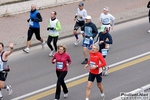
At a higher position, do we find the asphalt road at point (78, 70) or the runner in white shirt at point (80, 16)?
the runner in white shirt at point (80, 16)

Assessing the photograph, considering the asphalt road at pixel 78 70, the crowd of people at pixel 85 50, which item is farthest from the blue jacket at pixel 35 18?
the asphalt road at pixel 78 70

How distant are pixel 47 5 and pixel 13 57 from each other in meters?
6.48

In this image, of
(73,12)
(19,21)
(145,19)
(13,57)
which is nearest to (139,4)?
(145,19)

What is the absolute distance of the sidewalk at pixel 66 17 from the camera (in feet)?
54.9

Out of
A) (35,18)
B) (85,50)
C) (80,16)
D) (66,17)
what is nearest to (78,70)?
(85,50)

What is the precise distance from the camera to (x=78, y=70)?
1341 cm

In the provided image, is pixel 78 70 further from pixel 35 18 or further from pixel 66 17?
pixel 66 17

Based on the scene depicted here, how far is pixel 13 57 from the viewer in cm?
1466

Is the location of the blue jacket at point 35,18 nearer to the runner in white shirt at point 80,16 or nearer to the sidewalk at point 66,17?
the sidewalk at point 66,17

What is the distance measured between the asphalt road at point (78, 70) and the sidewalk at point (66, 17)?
1018mm

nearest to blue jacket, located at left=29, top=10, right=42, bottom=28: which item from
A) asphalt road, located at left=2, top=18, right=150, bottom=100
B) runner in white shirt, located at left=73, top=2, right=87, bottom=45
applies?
asphalt road, located at left=2, top=18, right=150, bottom=100

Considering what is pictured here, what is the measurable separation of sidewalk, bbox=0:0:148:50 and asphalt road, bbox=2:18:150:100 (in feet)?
3.34

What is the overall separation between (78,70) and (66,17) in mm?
6262

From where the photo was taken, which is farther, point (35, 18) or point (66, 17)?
point (66, 17)
